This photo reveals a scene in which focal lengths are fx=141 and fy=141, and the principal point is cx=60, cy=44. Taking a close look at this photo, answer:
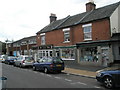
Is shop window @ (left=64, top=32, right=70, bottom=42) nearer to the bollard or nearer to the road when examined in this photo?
the road

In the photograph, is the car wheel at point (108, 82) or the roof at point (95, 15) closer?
the car wheel at point (108, 82)

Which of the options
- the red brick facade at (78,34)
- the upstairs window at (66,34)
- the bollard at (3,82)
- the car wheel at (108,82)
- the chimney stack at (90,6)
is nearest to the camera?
the bollard at (3,82)

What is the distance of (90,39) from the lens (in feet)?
58.1

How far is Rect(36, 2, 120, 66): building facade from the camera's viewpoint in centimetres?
1572

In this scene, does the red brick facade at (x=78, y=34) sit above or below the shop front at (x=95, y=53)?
above

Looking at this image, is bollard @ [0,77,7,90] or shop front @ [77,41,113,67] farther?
shop front @ [77,41,113,67]

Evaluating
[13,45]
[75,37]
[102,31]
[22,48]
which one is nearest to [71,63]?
[75,37]

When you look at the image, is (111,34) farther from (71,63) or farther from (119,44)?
(71,63)

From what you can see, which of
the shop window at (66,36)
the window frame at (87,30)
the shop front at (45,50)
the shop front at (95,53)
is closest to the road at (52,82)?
Result: the shop front at (95,53)

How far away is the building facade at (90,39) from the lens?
1572 cm

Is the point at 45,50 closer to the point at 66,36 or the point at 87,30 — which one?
the point at 66,36

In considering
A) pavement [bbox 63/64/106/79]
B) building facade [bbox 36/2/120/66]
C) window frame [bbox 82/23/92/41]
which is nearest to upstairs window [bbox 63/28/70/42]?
building facade [bbox 36/2/120/66]

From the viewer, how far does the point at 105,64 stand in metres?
15.9

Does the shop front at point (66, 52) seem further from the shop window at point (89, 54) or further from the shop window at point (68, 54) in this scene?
the shop window at point (89, 54)
